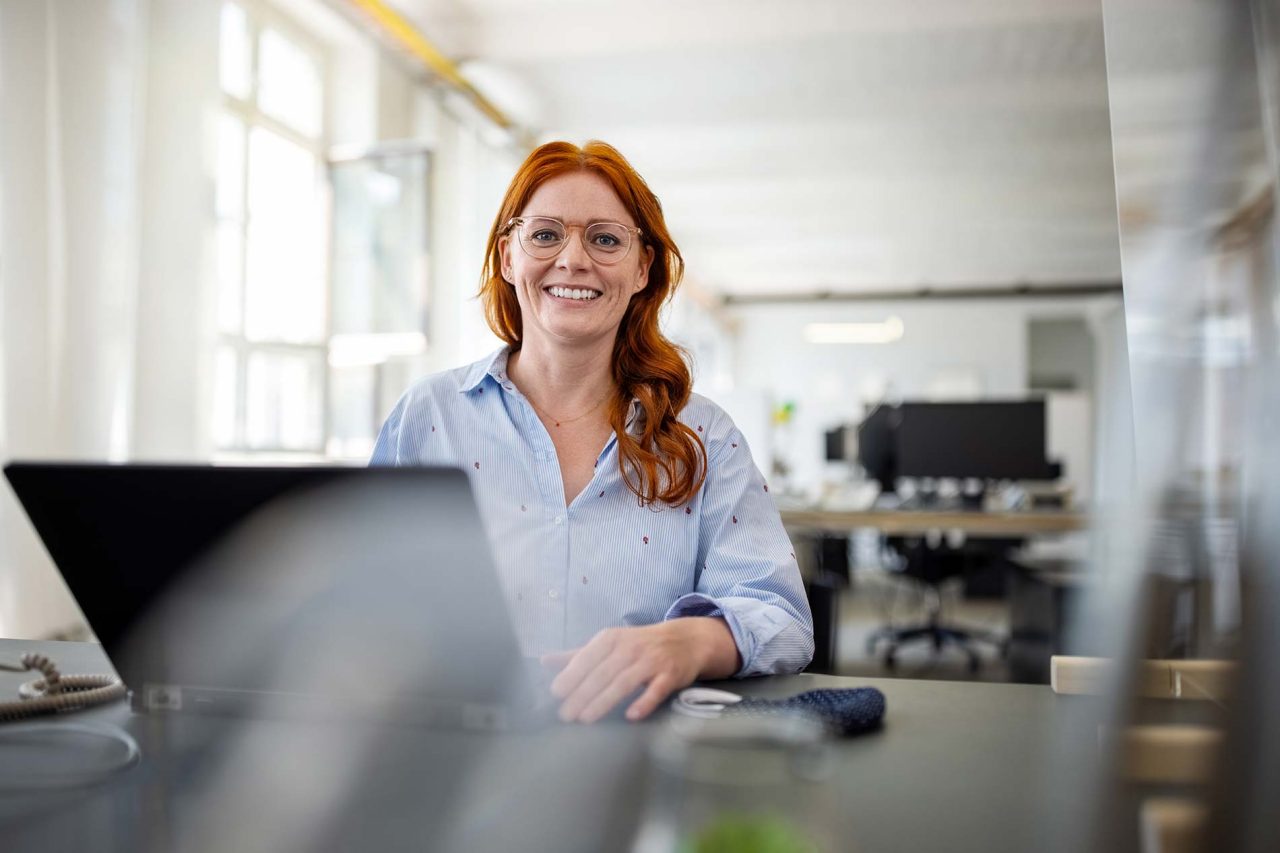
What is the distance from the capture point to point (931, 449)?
5023 millimetres

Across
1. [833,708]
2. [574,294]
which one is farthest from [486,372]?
[833,708]

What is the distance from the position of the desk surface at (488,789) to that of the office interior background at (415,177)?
253mm

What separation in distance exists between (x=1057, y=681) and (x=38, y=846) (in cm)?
92

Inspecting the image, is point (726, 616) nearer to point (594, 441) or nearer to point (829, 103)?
point (594, 441)

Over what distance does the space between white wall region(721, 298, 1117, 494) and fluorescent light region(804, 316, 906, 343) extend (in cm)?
8

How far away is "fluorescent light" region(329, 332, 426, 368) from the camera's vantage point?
196 inches

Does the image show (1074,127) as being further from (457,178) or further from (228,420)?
(228,420)

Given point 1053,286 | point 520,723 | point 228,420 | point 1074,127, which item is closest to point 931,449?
point 1074,127

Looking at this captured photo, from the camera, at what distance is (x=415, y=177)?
4.89m

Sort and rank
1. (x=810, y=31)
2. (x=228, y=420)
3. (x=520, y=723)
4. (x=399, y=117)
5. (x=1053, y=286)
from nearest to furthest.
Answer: (x=520, y=723) < (x=228, y=420) < (x=810, y=31) < (x=399, y=117) < (x=1053, y=286)

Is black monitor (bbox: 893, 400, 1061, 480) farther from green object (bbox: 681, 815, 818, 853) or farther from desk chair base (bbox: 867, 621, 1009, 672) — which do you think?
green object (bbox: 681, 815, 818, 853)

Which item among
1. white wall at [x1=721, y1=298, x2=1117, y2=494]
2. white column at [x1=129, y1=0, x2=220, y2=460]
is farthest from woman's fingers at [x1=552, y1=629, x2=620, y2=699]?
white wall at [x1=721, y1=298, x2=1117, y2=494]

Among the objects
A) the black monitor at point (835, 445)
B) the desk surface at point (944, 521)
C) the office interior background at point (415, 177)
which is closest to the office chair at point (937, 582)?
the office interior background at point (415, 177)

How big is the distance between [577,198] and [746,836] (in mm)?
1288
